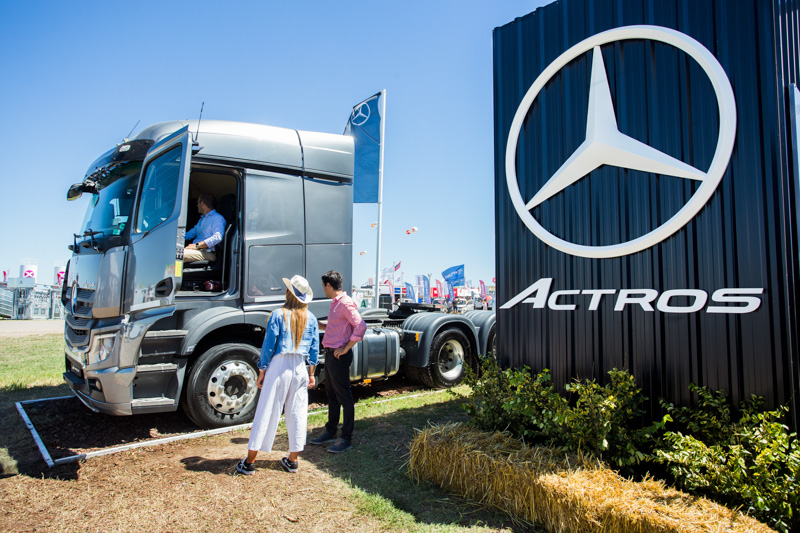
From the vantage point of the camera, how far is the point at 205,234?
5477 millimetres

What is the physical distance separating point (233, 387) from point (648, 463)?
4082 mm

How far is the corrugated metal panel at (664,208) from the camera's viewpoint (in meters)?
3.17

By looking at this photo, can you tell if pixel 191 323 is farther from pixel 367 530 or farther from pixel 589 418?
pixel 589 418

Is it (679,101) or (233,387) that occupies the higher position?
(679,101)

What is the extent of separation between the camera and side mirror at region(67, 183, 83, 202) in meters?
5.71

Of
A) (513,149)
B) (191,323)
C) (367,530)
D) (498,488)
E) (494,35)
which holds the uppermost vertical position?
(494,35)

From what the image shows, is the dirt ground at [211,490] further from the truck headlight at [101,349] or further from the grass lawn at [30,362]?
the grass lawn at [30,362]

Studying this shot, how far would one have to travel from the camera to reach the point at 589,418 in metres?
3.44

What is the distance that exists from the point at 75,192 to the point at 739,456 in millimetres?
6936

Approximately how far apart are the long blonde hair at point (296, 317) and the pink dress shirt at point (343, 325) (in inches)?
20.9

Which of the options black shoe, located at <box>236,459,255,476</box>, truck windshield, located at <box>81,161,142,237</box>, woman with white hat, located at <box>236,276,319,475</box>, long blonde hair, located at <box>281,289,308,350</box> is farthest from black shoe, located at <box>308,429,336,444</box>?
truck windshield, located at <box>81,161,142,237</box>

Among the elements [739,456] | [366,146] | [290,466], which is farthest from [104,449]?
[366,146]

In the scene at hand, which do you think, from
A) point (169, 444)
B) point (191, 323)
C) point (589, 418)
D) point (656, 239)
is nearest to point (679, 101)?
point (656, 239)

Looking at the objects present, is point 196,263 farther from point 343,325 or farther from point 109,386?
point 343,325
